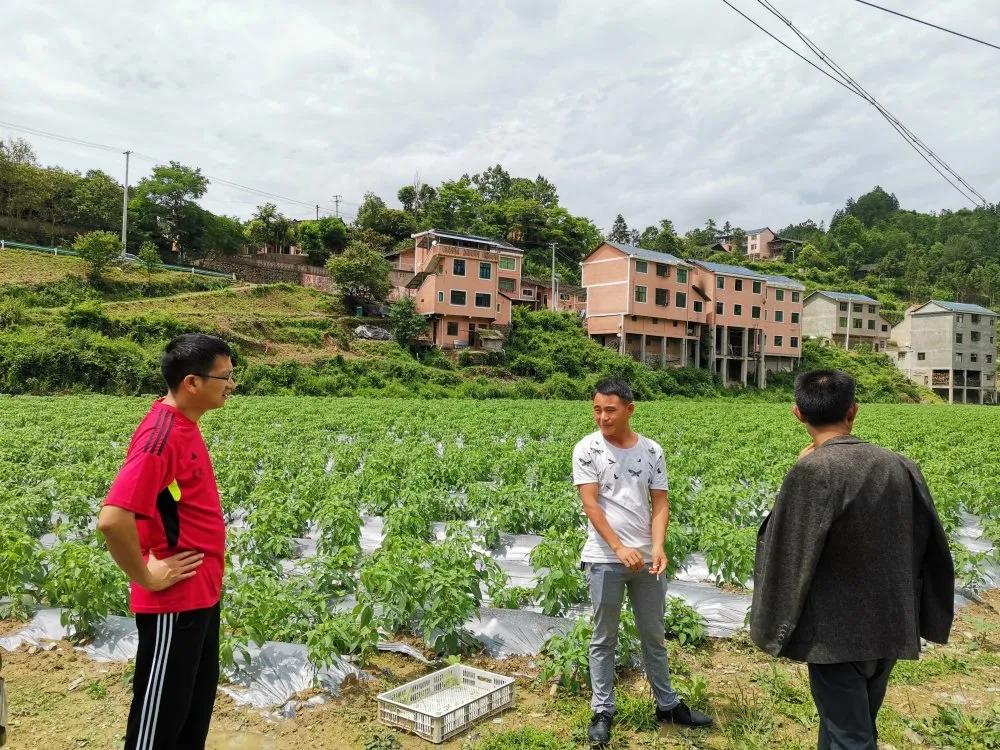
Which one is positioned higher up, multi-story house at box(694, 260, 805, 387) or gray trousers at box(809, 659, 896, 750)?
multi-story house at box(694, 260, 805, 387)

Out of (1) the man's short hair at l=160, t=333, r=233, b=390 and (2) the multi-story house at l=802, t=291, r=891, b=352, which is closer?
(1) the man's short hair at l=160, t=333, r=233, b=390

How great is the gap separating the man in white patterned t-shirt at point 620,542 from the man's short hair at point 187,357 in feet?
6.90

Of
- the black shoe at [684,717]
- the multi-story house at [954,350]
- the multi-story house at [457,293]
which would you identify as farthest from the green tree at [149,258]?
the multi-story house at [954,350]

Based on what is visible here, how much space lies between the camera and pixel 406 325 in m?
39.8

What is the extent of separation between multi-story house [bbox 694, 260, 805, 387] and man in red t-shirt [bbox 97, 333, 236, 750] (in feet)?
162

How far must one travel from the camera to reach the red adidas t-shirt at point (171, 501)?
2729mm

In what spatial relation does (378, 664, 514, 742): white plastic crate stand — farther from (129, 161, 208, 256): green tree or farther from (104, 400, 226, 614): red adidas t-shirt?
(129, 161, 208, 256): green tree

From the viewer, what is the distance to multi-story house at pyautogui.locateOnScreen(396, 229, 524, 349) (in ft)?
140

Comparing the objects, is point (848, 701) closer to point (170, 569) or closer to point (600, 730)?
point (600, 730)

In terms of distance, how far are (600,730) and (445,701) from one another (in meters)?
1.08

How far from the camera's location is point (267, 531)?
6988 mm

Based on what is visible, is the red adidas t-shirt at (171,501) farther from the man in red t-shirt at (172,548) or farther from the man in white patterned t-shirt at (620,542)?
the man in white patterned t-shirt at (620,542)

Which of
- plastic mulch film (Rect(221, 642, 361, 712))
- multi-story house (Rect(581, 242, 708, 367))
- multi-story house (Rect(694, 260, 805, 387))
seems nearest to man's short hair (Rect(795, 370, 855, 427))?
plastic mulch film (Rect(221, 642, 361, 712))

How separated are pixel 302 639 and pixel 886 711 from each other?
13.0 feet
